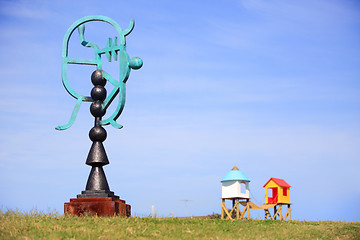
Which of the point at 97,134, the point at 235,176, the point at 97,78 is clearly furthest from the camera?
the point at 235,176

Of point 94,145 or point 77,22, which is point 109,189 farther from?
point 77,22

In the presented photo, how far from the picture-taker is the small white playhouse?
2231 centimetres

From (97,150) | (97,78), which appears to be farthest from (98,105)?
(97,150)

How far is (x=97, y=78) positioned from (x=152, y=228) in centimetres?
601

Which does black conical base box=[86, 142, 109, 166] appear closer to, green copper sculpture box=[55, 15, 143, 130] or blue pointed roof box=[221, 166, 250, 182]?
green copper sculpture box=[55, 15, 143, 130]

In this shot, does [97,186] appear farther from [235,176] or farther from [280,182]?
[280,182]

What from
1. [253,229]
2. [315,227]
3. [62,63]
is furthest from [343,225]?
[62,63]

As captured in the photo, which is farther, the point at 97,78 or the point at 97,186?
the point at 97,78

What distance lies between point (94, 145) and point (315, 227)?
796 centimetres

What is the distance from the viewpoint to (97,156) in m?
15.7

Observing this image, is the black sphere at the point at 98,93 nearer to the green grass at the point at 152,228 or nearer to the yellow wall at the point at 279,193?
the green grass at the point at 152,228

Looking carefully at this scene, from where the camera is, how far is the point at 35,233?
38.5ft

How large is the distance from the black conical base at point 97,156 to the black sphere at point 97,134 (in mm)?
179

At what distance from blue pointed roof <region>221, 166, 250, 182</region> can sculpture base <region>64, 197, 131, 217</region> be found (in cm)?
823
